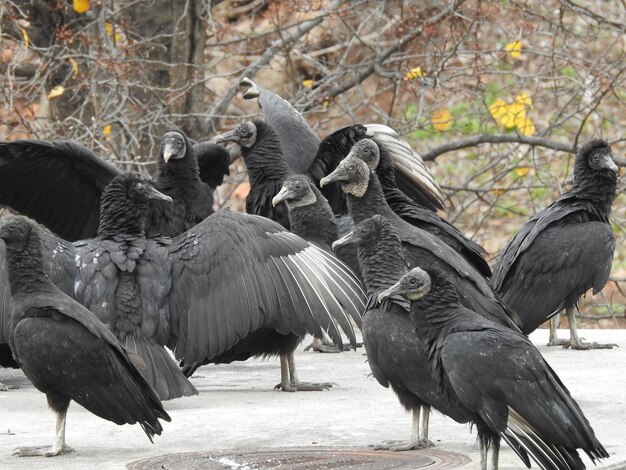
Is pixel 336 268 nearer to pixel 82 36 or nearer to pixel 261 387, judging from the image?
pixel 261 387

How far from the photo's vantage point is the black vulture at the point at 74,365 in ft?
13.5

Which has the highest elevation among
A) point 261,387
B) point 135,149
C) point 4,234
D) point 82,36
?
point 82,36

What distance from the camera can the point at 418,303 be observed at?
3.92 meters

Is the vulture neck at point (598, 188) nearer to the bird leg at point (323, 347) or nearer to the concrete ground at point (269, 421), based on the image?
the concrete ground at point (269, 421)

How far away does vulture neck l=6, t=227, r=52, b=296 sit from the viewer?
14.1 feet

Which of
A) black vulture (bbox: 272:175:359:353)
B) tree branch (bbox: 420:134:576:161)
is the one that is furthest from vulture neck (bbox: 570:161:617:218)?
tree branch (bbox: 420:134:576:161)

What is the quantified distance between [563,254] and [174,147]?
209cm

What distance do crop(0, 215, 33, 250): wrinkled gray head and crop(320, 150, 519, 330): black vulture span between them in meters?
1.59

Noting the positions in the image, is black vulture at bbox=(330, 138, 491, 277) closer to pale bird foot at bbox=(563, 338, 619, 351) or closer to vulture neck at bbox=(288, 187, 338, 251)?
vulture neck at bbox=(288, 187, 338, 251)

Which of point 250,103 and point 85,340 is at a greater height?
point 250,103

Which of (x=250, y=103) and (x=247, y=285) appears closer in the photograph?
(x=247, y=285)

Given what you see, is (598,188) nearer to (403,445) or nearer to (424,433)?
(424,433)

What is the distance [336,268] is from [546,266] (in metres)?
1.41

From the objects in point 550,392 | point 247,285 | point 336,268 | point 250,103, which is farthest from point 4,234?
point 250,103
